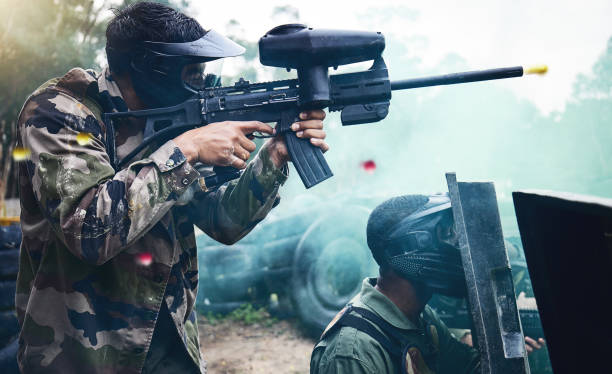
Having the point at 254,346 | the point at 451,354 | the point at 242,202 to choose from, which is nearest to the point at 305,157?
the point at 242,202

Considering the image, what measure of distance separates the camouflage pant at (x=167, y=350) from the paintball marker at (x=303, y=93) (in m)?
0.77

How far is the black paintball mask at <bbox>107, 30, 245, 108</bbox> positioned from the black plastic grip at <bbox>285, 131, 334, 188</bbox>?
56 cm

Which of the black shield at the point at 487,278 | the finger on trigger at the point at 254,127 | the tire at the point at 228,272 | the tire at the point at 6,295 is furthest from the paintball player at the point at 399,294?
the tire at the point at 228,272

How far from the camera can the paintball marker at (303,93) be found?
2.29 m

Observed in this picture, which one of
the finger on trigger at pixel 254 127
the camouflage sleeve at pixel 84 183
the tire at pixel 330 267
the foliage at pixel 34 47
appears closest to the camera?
the camouflage sleeve at pixel 84 183

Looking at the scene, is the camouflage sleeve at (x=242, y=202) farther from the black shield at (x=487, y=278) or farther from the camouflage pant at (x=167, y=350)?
the black shield at (x=487, y=278)

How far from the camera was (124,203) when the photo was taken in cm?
190

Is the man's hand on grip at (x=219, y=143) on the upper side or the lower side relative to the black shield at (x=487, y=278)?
upper

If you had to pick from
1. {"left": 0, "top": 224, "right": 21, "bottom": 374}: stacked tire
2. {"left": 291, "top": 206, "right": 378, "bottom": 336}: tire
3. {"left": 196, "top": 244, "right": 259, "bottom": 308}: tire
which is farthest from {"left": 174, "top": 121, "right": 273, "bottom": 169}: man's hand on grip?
{"left": 196, "top": 244, "right": 259, "bottom": 308}: tire

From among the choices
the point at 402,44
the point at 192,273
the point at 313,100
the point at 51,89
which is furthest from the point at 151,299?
the point at 402,44

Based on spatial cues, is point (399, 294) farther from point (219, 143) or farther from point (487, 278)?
point (219, 143)

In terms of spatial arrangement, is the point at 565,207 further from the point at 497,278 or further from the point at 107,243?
the point at 107,243

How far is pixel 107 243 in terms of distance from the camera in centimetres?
186

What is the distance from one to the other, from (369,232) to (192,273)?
1.01 metres
